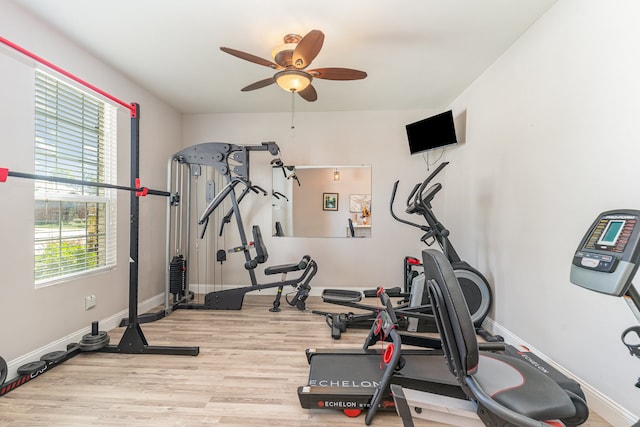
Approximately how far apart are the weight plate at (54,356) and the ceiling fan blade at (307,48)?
9.46ft

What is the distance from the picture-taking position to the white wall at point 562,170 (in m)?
1.62

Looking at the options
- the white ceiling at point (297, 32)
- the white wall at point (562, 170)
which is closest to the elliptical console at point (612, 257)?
the white wall at point (562, 170)

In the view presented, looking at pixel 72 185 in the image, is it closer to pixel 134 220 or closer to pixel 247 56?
pixel 134 220

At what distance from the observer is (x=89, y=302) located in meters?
2.77

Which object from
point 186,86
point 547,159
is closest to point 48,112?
point 186,86

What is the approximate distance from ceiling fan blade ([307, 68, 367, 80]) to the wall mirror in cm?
186

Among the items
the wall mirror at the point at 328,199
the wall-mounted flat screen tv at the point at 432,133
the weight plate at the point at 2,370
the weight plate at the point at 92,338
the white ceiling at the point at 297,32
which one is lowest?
the weight plate at the point at 92,338

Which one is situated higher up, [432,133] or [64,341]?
[432,133]

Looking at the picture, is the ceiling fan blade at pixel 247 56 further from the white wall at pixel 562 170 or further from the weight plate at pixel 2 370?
the weight plate at pixel 2 370

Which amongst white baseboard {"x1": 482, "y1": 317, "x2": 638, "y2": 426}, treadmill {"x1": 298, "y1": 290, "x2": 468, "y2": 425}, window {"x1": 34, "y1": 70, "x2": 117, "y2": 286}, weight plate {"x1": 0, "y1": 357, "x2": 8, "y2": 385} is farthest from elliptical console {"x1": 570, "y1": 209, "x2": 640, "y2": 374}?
window {"x1": 34, "y1": 70, "x2": 117, "y2": 286}

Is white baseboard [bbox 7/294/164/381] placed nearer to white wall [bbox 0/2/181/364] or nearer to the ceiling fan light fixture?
white wall [bbox 0/2/181/364]

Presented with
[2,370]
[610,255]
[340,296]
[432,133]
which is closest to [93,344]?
[2,370]

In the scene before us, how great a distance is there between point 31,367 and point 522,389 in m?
3.02

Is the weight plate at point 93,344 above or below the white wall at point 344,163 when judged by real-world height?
below
